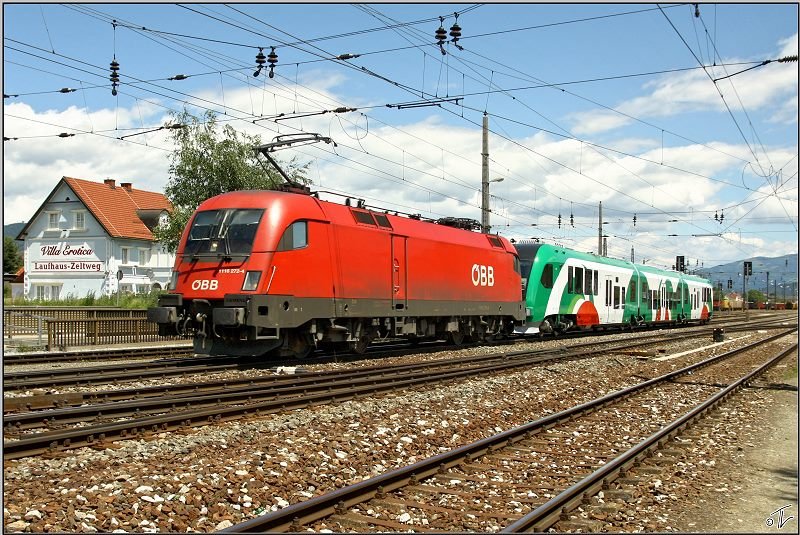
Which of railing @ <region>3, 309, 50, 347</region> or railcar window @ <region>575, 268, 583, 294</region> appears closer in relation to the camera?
railing @ <region>3, 309, 50, 347</region>

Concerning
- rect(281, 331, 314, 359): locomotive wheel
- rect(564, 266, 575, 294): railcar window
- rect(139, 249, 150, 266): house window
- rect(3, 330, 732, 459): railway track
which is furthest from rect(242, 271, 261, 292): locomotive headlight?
rect(139, 249, 150, 266): house window

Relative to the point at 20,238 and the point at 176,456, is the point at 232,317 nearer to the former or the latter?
the point at 176,456

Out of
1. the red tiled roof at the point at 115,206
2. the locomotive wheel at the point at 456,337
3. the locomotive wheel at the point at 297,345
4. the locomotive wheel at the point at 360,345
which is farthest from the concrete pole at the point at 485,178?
the red tiled roof at the point at 115,206

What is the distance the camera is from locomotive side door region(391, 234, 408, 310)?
1900 centimetres

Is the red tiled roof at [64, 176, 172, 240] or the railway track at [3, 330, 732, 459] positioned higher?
the red tiled roof at [64, 176, 172, 240]

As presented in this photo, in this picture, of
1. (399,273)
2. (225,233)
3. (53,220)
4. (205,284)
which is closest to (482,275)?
(399,273)

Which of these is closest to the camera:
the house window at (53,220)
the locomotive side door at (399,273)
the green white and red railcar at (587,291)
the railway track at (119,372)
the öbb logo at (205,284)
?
the railway track at (119,372)

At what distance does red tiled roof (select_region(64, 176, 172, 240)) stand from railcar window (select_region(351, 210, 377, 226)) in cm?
A: 3646

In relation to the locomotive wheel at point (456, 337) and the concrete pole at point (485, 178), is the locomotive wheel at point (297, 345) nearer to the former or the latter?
the locomotive wheel at point (456, 337)

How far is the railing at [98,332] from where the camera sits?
21734mm

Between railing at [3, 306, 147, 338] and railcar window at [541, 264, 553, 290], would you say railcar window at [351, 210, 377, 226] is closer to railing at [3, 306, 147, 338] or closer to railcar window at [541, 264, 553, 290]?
railing at [3, 306, 147, 338]

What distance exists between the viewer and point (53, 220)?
53.1m

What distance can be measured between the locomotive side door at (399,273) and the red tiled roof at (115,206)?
1420 inches

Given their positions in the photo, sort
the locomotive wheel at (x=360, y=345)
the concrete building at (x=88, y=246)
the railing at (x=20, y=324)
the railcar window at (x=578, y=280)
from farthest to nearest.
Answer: the concrete building at (x=88, y=246), the railcar window at (x=578, y=280), the railing at (x=20, y=324), the locomotive wheel at (x=360, y=345)
